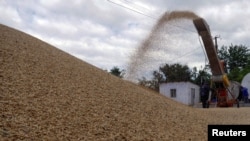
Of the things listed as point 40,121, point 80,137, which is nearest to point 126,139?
point 80,137

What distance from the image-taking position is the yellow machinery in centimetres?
1208

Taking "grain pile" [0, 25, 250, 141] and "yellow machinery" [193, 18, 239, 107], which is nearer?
"grain pile" [0, 25, 250, 141]

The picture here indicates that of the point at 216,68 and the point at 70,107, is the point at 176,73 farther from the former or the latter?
the point at 70,107

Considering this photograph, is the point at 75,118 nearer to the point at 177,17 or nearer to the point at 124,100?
the point at 124,100

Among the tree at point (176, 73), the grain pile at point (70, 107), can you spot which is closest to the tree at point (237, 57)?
the tree at point (176, 73)

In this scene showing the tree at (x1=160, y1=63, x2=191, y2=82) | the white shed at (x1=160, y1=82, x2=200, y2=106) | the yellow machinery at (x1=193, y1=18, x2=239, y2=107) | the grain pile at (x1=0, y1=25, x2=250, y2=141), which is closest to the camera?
the grain pile at (x1=0, y1=25, x2=250, y2=141)

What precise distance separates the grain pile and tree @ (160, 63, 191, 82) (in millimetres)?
29757

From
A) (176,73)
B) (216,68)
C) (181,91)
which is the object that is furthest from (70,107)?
(176,73)

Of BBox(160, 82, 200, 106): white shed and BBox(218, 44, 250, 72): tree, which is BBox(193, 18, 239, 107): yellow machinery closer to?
BBox(160, 82, 200, 106): white shed

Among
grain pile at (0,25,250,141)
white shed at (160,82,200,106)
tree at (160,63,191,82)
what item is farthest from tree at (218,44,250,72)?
grain pile at (0,25,250,141)

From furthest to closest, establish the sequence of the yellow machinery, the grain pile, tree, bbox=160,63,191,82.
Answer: tree, bbox=160,63,191,82 < the yellow machinery < the grain pile

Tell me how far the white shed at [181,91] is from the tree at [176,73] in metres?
11.1

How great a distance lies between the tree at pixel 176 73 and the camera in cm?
3797

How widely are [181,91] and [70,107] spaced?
67.4 feet
